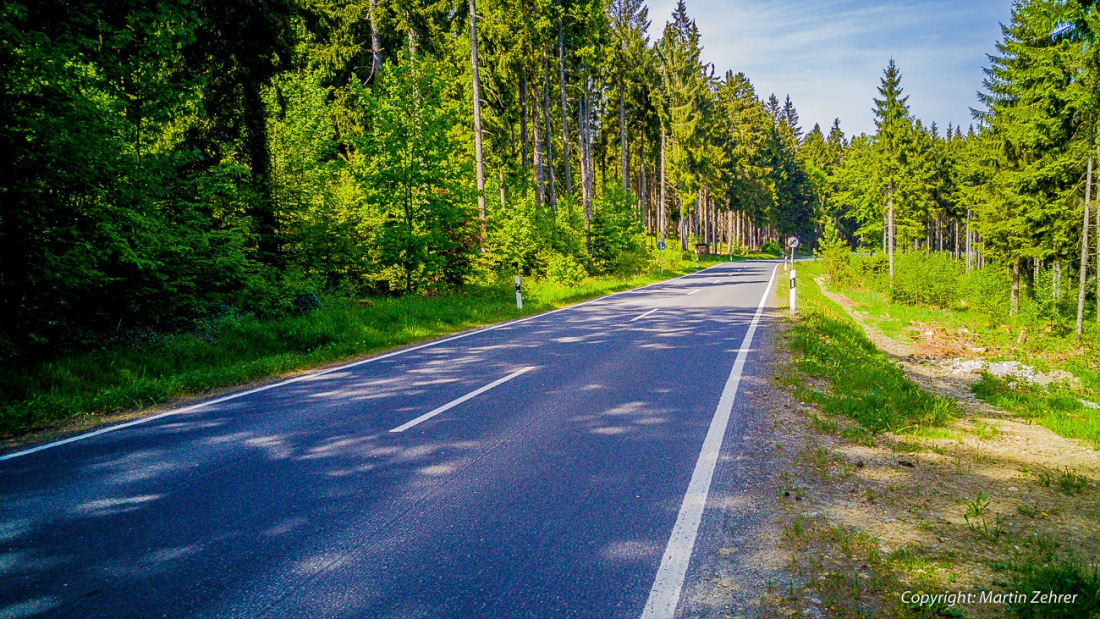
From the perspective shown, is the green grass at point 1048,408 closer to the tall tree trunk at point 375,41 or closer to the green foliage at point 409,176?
the green foliage at point 409,176

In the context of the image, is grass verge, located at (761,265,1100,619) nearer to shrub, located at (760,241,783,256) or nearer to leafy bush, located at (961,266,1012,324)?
leafy bush, located at (961,266,1012,324)

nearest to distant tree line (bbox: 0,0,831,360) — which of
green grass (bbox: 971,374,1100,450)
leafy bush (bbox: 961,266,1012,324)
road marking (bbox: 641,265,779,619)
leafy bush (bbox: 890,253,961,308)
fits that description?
road marking (bbox: 641,265,779,619)

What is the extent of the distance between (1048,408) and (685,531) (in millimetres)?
7423

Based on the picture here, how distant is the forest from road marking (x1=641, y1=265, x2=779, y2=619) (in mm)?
8122

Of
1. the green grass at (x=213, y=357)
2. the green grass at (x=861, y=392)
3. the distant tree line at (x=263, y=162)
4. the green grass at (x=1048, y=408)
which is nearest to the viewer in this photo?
the green grass at (x=861, y=392)

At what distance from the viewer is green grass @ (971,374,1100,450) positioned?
18.9ft

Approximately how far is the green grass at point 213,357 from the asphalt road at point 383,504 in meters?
1.16

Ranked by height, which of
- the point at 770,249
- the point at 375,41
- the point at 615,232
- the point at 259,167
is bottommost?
the point at 770,249

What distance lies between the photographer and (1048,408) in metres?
7.45

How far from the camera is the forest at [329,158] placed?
7.09 meters

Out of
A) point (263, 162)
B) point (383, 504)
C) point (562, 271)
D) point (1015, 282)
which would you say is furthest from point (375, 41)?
point (1015, 282)

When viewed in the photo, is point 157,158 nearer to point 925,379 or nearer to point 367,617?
point 367,617

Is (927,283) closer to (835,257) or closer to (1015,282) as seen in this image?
(1015,282)

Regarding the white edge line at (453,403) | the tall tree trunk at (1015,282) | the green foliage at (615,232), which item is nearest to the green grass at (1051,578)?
the white edge line at (453,403)
